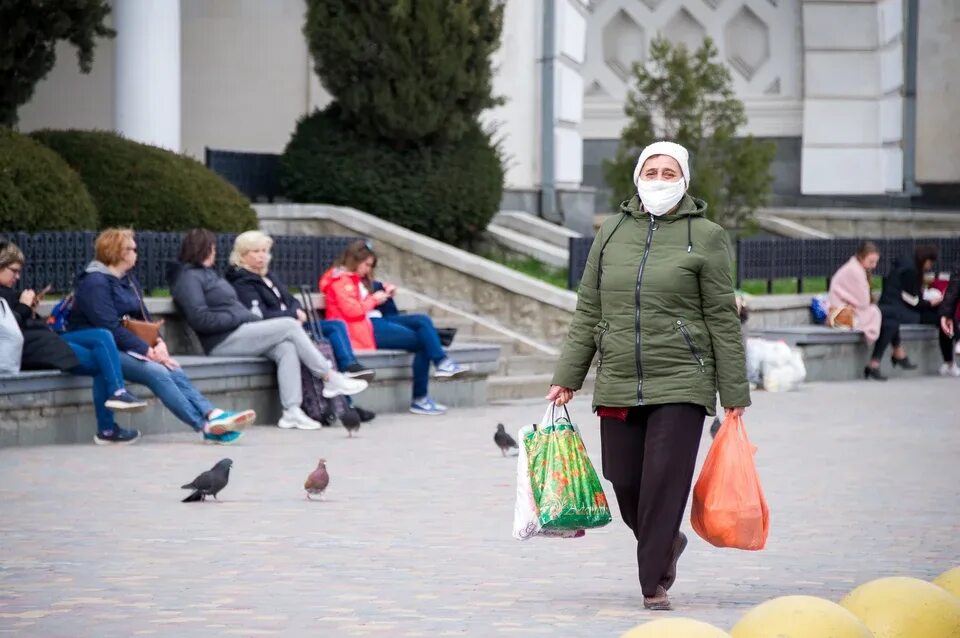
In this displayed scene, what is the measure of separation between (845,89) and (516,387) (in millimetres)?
16058

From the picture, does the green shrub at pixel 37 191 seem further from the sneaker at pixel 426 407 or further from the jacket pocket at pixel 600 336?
the jacket pocket at pixel 600 336

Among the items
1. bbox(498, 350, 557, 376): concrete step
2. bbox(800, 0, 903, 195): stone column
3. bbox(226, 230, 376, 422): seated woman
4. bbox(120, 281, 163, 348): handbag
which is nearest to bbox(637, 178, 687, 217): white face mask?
bbox(120, 281, 163, 348): handbag

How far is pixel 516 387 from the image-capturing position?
17.6 meters

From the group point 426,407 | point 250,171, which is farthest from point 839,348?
point 250,171

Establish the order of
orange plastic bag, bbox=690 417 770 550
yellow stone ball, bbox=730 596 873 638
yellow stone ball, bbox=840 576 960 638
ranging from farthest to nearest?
1. orange plastic bag, bbox=690 417 770 550
2. yellow stone ball, bbox=840 576 960 638
3. yellow stone ball, bbox=730 596 873 638

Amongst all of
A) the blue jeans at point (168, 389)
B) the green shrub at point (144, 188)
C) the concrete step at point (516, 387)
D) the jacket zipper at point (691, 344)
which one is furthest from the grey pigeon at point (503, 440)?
the green shrub at point (144, 188)

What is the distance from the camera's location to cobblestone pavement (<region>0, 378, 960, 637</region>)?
695 cm

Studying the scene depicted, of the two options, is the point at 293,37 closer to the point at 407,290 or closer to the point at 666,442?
the point at 407,290

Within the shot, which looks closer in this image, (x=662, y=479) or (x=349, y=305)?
(x=662, y=479)

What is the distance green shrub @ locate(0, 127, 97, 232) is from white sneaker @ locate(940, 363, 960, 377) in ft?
34.9

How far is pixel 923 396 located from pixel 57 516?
35.9 ft

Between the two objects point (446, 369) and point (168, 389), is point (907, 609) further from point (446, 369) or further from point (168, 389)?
point (446, 369)

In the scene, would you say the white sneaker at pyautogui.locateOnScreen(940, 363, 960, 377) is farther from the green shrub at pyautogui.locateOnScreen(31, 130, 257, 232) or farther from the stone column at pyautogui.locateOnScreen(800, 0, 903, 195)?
the stone column at pyautogui.locateOnScreen(800, 0, 903, 195)

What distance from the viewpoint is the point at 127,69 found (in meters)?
20.1
